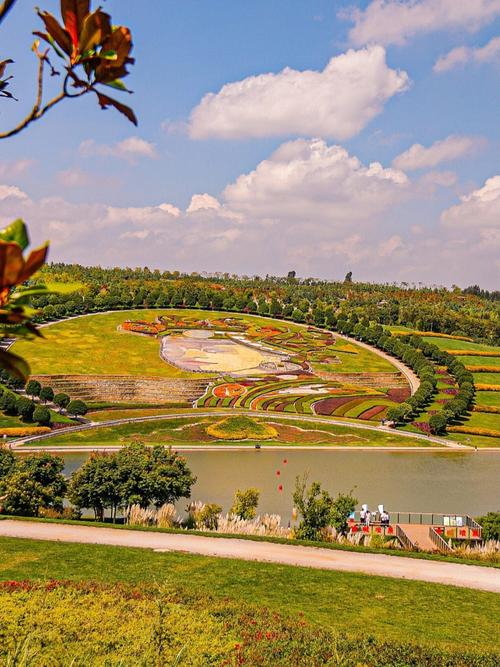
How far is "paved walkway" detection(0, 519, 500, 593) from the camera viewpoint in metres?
15.5

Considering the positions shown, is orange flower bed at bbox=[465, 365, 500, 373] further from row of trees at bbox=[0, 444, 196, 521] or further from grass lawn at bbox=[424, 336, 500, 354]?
row of trees at bbox=[0, 444, 196, 521]

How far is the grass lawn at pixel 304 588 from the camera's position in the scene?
1161 centimetres

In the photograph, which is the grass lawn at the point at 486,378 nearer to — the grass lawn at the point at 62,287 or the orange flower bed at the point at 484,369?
the orange flower bed at the point at 484,369

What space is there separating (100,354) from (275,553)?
51.8m

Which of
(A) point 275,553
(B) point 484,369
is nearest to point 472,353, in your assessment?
(B) point 484,369

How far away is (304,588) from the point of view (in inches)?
542

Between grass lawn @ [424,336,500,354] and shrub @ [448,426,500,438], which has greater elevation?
grass lawn @ [424,336,500,354]

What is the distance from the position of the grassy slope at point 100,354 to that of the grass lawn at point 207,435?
14434mm

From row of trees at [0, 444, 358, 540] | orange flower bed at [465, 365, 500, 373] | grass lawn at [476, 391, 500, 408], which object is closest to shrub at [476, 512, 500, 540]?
row of trees at [0, 444, 358, 540]

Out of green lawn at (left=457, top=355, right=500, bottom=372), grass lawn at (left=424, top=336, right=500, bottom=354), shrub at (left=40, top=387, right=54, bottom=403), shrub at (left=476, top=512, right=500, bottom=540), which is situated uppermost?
grass lawn at (left=424, top=336, right=500, bottom=354)

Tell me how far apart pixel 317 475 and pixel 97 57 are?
113 feet

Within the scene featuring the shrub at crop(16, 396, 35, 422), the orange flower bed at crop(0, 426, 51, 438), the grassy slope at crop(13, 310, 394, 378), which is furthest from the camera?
the grassy slope at crop(13, 310, 394, 378)

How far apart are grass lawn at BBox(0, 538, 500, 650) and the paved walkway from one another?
29.7 inches

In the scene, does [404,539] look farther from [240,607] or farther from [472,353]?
[472,353]
